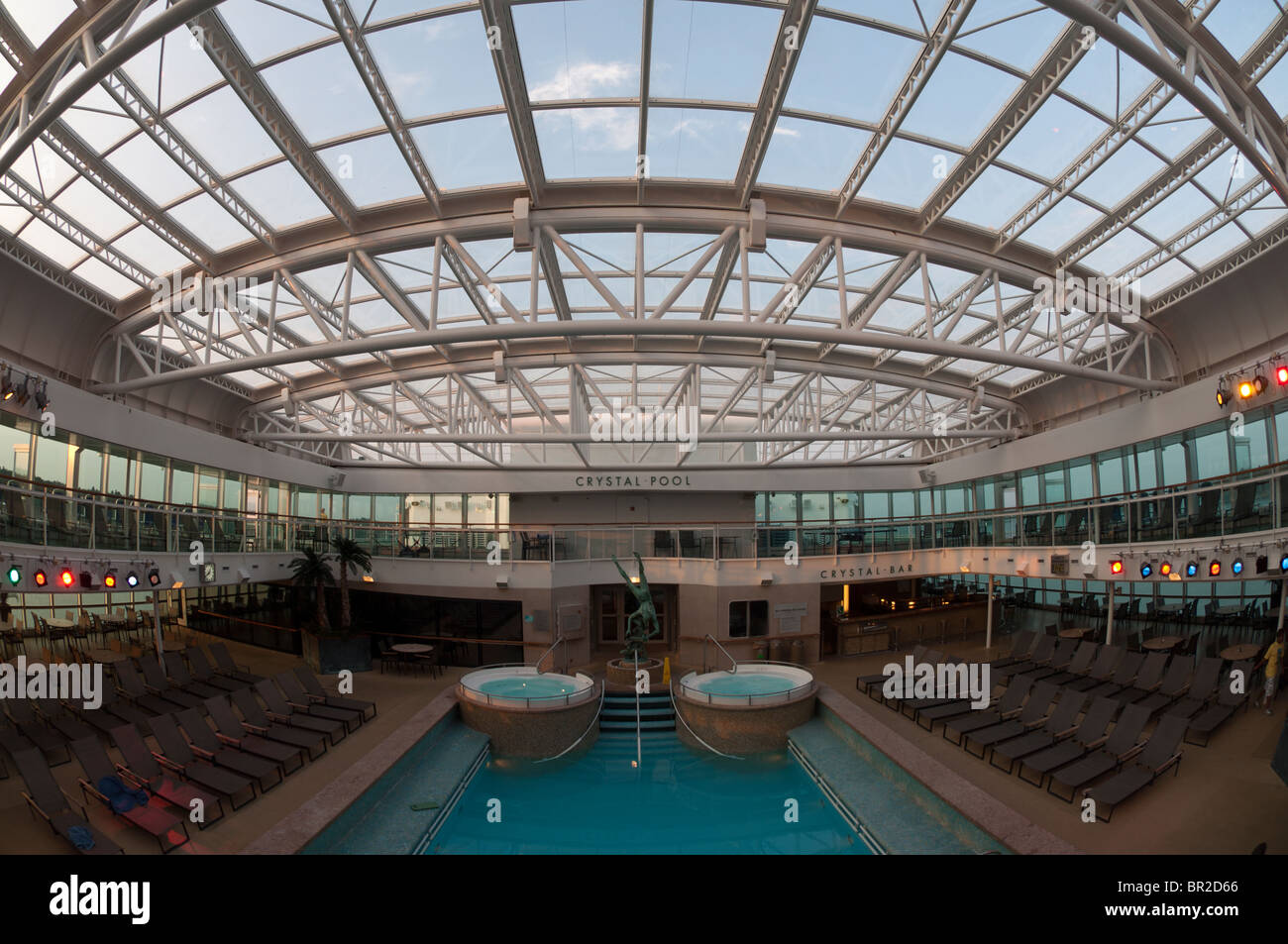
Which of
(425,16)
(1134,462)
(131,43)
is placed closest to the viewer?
(131,43)

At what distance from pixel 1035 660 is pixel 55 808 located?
64.9ft

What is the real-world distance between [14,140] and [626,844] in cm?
1203

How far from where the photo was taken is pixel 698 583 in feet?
66.4

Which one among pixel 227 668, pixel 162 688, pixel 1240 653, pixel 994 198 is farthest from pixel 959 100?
pixel 227 668

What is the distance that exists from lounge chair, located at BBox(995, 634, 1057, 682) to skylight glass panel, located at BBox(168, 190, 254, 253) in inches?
747

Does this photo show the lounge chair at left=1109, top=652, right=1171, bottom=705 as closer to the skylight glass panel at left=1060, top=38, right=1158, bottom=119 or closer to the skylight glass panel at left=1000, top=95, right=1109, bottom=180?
the skylight glass panel at left=1000, top=95, right=1109, bottom=180

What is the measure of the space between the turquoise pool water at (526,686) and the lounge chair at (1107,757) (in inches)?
385

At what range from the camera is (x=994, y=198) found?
37.8 ft

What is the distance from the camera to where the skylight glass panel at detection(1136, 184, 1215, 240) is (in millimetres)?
11227

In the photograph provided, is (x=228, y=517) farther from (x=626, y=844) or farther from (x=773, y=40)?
(x=773, y=40)

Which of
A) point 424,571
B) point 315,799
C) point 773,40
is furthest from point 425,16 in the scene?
point 424,571

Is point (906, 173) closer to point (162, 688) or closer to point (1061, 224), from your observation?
point (1061, 224)

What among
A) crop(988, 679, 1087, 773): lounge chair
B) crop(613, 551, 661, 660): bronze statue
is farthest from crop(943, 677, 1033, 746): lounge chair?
crop(613, 551, 661, 660): bronze statue

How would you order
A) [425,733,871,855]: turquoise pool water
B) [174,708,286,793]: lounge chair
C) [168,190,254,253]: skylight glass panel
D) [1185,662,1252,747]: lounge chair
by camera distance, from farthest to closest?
[168,190,254,253]: skylight glass panel
[1185,662,1252,747]: lounge chair
[174,708,286,793]: lounge chair
[425,733,871,855]: turquoise pool water
